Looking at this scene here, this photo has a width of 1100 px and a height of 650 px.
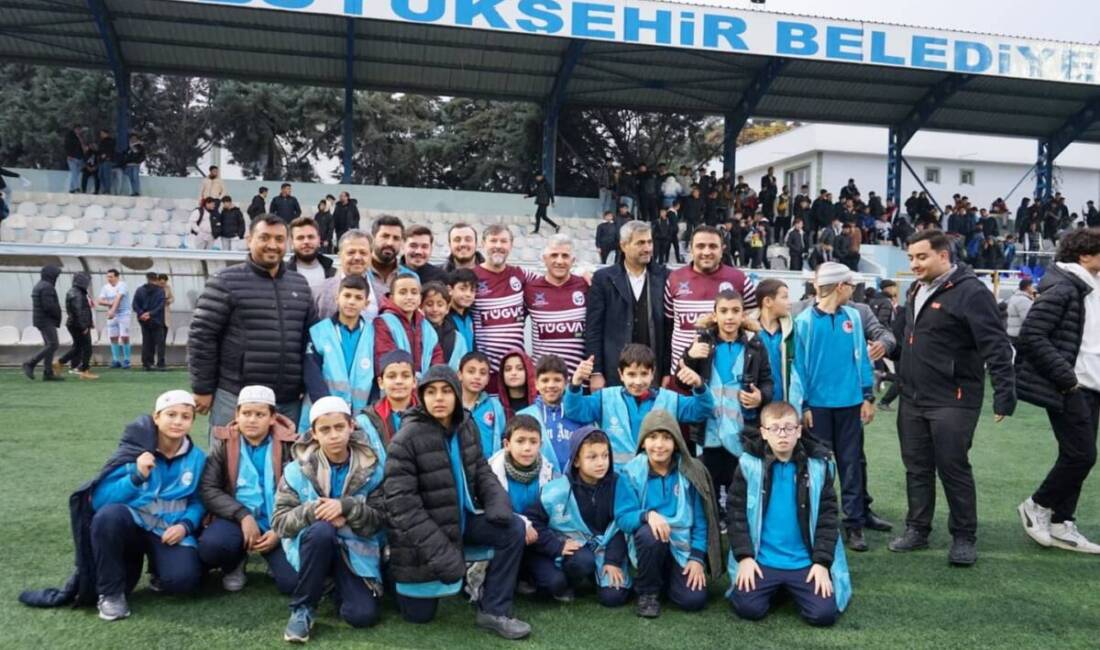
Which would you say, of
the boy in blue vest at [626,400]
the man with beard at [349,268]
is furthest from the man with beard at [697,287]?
the man with beard at [349,268]

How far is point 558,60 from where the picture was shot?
19969 mm

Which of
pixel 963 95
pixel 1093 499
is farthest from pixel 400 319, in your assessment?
pixel 963 95

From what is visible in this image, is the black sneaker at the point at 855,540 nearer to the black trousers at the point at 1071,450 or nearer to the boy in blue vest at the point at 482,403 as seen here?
the black trousers at the point at 1071,450

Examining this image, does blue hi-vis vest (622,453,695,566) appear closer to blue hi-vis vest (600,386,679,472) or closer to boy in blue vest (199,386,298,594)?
Answer: blue hi-vis vest (600,386,679,472)

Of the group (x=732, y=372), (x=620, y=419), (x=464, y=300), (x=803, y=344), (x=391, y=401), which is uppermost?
(x=464, y=300)

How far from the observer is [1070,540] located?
4.96 meters

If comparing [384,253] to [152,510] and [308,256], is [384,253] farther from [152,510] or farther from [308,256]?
[152,510]

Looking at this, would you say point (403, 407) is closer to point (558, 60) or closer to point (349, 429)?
point (349, 429)

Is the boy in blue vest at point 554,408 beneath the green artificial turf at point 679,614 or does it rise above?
above

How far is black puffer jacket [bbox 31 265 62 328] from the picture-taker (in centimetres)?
1138

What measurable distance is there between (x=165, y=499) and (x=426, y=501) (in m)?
1.21

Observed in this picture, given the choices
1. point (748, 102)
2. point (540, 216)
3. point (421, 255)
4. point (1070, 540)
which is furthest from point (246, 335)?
point (748, 102)

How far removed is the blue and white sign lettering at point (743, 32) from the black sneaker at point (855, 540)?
14.0 metres

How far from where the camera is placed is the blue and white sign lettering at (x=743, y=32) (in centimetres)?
1669
